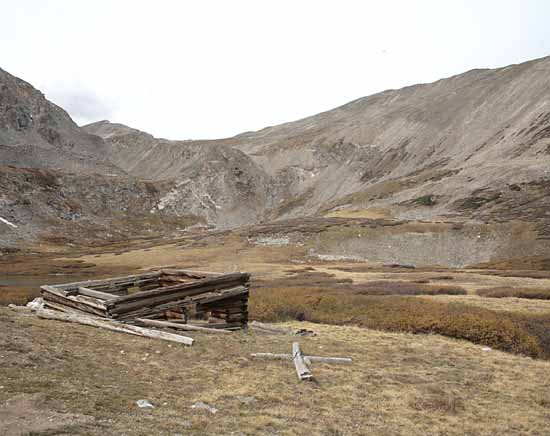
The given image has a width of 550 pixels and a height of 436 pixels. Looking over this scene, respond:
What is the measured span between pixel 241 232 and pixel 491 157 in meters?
64.2

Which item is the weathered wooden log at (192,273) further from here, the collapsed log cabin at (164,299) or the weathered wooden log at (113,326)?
the weathered wooden log at (113,326)

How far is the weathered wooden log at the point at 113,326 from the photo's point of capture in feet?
44.0

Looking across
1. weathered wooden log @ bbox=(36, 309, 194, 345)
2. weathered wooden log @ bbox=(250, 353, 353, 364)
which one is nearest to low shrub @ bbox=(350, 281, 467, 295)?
weathered wooden log @ bbox=(250, 353, 353, 364)

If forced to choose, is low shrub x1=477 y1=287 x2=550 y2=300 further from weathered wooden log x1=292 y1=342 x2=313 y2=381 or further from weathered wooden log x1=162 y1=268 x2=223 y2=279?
weathered wooden log x1=292 y1=342 x2=313 y2=381

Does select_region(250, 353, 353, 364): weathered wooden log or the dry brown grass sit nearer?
select_region(250, 353, 353, 364): weathered wooden log

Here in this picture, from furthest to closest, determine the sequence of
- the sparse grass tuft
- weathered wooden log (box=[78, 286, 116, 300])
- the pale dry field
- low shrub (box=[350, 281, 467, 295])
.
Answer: low shrub (box=[350, 281, 467, 295])
weathered wooden log (box=[78, 286, 116, 300])
the sparse grass tuft
the pale dry field

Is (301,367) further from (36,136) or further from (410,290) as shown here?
(36,136)

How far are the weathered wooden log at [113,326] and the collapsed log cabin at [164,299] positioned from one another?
41cm

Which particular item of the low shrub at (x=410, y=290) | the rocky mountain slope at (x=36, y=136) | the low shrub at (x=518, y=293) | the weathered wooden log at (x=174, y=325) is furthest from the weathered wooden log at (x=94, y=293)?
the rocky mountain slope at (x=36, y=136)

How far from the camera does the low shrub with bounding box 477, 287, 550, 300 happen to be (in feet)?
83.8

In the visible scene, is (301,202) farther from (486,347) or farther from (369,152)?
(486,347)

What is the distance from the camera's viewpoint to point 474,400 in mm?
10945

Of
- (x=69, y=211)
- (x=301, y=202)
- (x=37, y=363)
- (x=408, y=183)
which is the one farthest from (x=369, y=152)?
(x=37, y=363)

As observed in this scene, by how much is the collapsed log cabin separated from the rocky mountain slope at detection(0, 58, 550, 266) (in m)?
64.4
